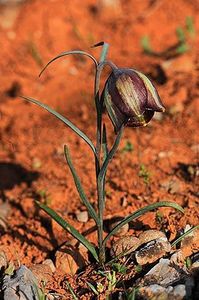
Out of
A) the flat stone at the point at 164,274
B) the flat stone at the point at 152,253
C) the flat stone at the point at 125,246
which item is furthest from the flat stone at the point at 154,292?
the flat stone at the point at 125,246

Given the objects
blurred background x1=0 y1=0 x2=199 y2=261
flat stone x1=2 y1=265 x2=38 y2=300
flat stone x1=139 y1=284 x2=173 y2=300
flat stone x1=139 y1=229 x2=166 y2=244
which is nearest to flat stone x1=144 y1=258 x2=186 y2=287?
flat stone x1=139 y1=284 x2=173 y2=300

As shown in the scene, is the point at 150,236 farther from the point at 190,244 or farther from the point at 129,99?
the point at 129,99

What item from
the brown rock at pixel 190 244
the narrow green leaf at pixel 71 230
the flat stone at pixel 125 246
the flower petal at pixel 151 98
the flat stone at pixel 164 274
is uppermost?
the flower petal at pixel 151 98

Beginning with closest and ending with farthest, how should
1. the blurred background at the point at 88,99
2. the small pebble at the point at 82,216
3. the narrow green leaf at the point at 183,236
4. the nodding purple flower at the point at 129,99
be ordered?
the nodding purple flower at the point at 129,99 < the narrow green leaf at the point at 183,236 < the small pebble at the point at 82,216 < the blurred background at the point at 88,99

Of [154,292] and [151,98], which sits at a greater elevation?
[151,98]

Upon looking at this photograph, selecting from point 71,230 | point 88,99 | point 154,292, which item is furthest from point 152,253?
point 88,99

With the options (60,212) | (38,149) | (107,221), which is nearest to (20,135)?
(38,149)

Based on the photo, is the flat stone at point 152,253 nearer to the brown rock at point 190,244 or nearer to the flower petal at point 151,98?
the brown rock at point 190,244
